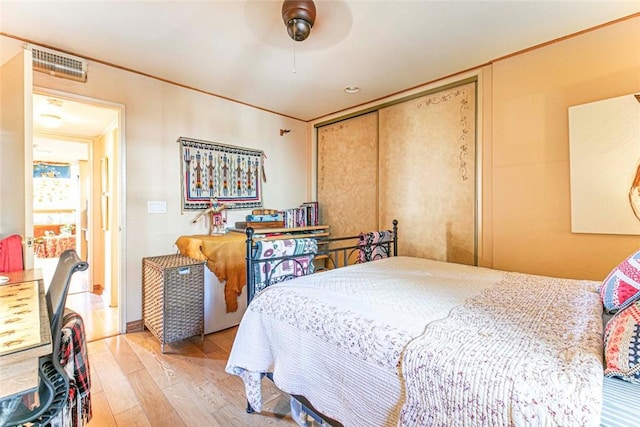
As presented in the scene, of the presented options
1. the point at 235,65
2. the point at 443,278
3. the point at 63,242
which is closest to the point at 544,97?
the point at 443,278

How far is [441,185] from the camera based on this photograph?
2809 mm

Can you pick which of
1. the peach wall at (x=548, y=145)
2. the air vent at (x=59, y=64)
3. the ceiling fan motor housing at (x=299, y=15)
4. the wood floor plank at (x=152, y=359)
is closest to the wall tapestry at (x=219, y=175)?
the air vent at (x=59, y=64)

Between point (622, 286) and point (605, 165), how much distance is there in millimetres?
1124

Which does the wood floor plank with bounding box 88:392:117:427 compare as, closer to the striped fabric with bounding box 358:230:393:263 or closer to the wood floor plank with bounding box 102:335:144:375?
the wood floor plank with bounding box 102:335:144:375

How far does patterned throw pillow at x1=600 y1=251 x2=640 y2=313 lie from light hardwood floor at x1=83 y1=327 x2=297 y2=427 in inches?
64.5

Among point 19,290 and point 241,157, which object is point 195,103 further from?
point 19,290

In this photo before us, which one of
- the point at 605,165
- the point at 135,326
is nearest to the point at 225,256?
the point at 135,326

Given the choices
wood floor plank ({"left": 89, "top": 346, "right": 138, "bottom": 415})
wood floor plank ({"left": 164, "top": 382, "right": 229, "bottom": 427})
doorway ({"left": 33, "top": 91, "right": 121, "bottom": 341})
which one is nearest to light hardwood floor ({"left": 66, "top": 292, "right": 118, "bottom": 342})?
doorway ({"left": 33, "top": 91, "right": 121, "bottom": 341})

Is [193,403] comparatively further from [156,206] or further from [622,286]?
[622,286]

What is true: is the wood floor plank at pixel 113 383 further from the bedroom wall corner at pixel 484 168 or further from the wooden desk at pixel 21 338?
the bedroom wall corner at pixel 484 168

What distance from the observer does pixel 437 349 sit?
863 millimetres

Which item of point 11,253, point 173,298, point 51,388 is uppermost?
point 11,253

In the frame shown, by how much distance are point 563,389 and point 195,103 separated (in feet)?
11.3

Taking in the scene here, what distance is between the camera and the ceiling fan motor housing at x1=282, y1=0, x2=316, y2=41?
159 centimetres
